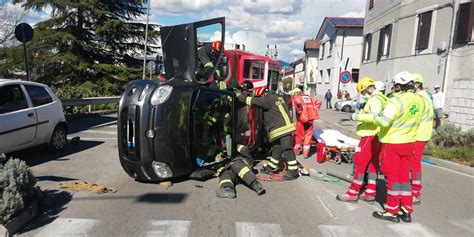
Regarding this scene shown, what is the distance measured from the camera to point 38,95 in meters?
8.05

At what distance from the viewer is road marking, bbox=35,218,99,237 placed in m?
4.20

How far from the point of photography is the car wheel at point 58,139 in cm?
841

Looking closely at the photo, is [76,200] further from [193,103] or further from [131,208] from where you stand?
[193,103]

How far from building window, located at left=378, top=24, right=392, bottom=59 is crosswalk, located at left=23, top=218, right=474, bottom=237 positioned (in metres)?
16.6

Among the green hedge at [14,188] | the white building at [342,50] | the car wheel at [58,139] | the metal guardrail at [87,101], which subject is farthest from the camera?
the white building at [342,50]

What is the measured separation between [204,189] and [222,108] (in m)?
1.50

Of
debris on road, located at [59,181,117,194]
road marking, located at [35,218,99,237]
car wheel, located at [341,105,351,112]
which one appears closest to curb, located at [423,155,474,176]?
debris on road, located at [59,181,117,194]

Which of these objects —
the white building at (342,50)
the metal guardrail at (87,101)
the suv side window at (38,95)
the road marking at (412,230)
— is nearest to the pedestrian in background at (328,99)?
the white building at (342,50)

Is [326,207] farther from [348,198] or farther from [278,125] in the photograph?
[278,125]

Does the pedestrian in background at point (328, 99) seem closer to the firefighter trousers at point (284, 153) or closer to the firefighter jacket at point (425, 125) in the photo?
the firefighter trousers at point (284, 153)

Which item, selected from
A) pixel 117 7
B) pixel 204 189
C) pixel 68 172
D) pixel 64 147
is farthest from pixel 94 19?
pixel 204 189

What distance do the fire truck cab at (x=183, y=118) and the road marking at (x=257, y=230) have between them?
179 centimetres

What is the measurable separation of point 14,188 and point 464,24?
47.6 ft

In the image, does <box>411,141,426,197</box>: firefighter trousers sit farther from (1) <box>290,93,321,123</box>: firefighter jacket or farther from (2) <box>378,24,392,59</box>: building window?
(2) <box>378,24,392,59</box>: building window
